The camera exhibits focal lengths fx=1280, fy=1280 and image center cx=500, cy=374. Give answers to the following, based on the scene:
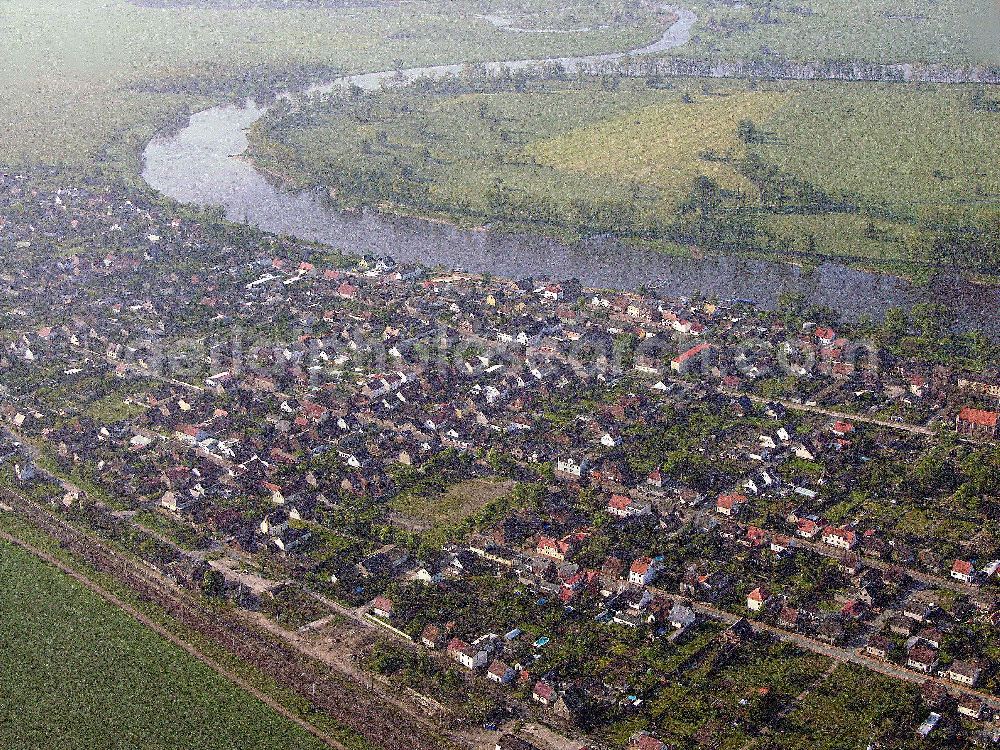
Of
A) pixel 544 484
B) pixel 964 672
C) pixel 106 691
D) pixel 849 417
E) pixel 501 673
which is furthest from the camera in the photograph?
pixel 849 417

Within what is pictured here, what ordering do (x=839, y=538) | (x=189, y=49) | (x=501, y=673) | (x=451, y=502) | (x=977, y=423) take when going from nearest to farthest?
1. (x=501, y=673)
2. (x=839, y=538)
3. (x=451, y=502)
4. (x=977, y=423)
5. (x=189, y=49)

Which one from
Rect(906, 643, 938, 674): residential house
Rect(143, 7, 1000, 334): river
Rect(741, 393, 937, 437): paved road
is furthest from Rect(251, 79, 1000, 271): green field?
Rect(906, 643, 938, 674): residential house

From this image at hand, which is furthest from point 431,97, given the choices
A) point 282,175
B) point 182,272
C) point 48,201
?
point 182,272

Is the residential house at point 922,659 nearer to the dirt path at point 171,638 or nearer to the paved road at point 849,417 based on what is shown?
the dirt path at point 171,638

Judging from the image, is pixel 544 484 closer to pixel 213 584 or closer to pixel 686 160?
pixel 213 584

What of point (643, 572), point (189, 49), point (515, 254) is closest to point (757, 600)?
point (643, 572)

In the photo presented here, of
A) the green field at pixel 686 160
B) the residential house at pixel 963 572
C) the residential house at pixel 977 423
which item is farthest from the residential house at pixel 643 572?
the green field at pixel 686 160
